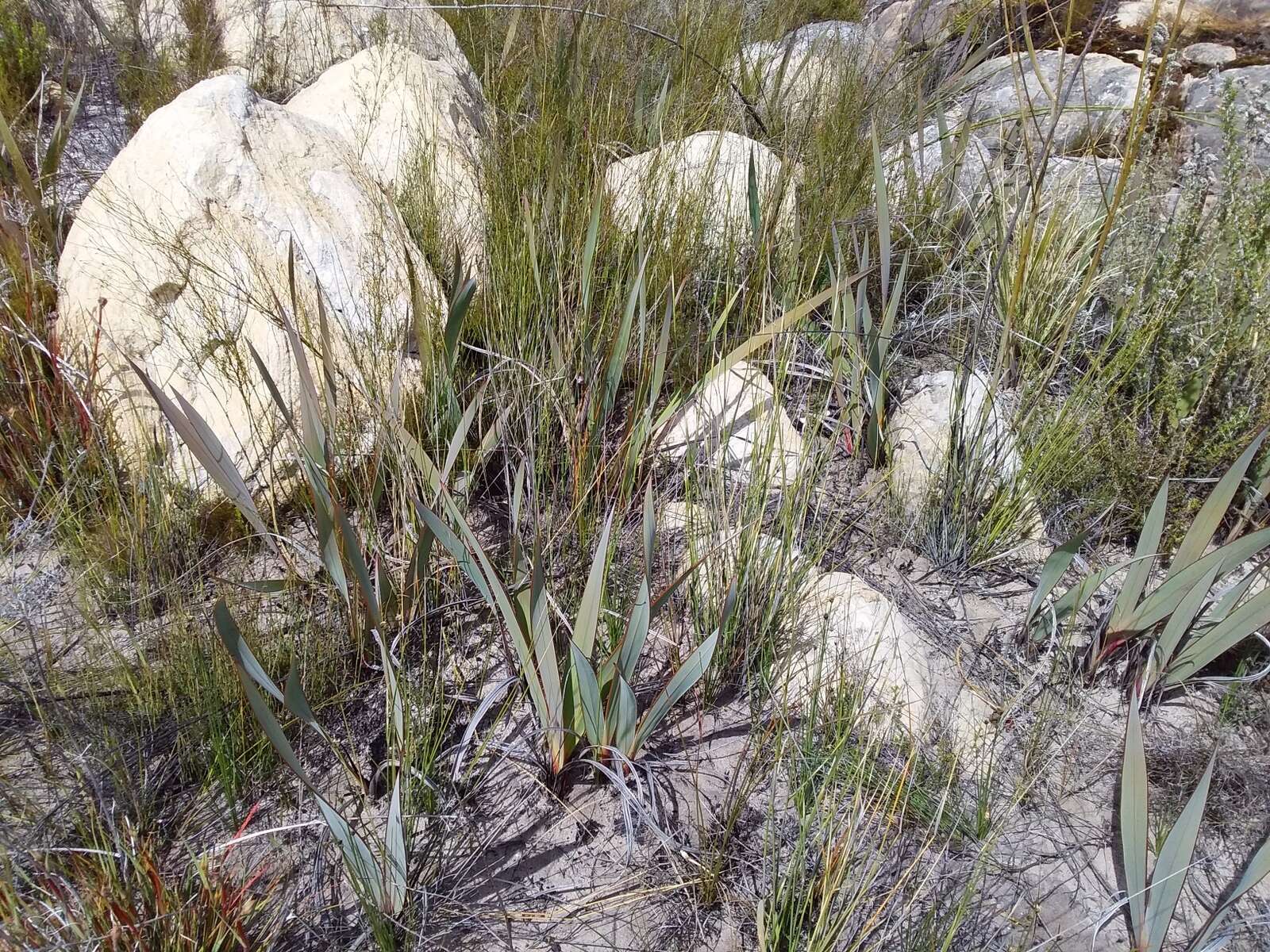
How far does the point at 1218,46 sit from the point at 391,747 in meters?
3.67

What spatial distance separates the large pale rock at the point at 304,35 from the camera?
127 inches

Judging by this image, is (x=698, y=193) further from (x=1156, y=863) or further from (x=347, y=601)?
(x=1156, y=863)

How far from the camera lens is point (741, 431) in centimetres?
197

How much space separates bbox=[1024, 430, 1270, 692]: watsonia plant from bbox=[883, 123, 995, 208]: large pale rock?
1.05 metres

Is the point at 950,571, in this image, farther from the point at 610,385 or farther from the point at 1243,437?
the point at 610,385

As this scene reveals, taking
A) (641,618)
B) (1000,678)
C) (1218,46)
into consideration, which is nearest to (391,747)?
(641,618)

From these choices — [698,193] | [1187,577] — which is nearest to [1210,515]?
[1187,577]

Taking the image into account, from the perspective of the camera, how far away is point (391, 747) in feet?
3.98

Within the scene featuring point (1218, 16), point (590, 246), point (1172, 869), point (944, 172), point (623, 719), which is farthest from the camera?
point (1218, 16)

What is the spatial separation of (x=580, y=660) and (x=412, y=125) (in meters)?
1.99

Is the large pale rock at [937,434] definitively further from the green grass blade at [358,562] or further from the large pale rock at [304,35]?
the large pale rock at [304,35]

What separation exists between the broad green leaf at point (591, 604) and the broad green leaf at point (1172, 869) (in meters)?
0.88

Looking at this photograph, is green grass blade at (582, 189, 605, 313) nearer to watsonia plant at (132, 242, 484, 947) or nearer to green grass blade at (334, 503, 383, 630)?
watsonia plant at (132, 242, 484, 947)

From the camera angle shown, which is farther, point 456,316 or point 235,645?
point 456,316
